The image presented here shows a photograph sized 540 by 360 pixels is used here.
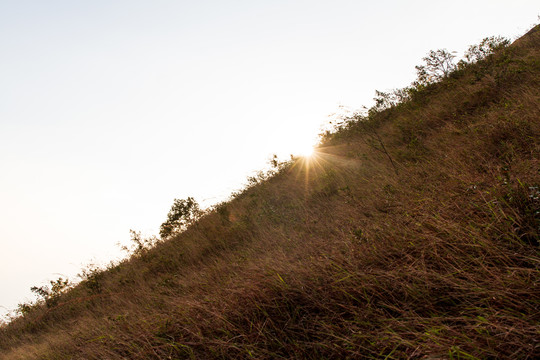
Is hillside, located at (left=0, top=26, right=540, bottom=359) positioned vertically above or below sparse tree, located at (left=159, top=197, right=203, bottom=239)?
below

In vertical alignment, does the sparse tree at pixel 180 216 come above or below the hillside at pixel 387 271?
above

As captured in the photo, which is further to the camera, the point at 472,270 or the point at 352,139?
the point at 352,139

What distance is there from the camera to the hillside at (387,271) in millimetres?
1452

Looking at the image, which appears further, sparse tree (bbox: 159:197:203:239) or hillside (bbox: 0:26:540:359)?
sparse tree (bbox: 159:197:203:239)

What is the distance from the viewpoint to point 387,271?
6.40ft

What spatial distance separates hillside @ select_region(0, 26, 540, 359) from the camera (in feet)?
4.76

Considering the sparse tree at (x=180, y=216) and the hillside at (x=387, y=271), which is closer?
the hillside at (x=387, y=271)

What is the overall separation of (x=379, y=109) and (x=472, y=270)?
7.68 meters

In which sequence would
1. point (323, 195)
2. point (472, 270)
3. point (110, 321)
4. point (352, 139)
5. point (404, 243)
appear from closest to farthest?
point (472, 270) → point (404, 243) → point (110, 321) → point (323, 195) → point (352, 139)

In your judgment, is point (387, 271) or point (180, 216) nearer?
point (387, 271)

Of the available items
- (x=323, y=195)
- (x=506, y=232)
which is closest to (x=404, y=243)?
(x=506, y=232)

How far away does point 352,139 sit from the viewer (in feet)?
27.1

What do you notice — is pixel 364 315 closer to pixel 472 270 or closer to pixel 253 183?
pixel 472 270

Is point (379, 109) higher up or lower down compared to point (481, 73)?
higher up
